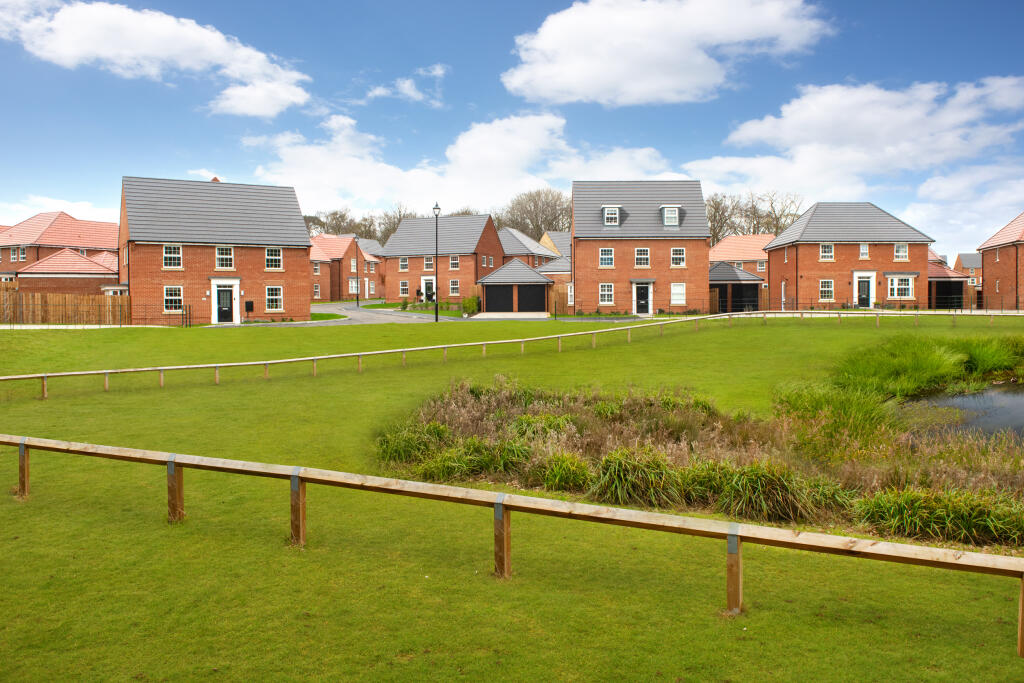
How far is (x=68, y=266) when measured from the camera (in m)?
50.1

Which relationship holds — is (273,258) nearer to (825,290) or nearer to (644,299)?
(644,299)

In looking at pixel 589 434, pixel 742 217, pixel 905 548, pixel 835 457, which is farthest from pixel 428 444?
pixel 742 217

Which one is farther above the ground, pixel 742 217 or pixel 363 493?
→ pixel 742 217

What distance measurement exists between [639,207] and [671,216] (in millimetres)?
2405

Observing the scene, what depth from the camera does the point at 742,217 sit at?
89375 millimetres

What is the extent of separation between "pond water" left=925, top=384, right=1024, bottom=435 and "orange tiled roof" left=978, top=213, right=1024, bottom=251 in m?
38.1

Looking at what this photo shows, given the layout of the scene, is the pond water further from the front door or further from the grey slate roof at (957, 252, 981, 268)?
the grey slate roof at (957, 252, 981, 268)

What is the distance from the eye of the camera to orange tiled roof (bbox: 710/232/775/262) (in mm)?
70938

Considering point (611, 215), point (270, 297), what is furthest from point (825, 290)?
point (270, 297)

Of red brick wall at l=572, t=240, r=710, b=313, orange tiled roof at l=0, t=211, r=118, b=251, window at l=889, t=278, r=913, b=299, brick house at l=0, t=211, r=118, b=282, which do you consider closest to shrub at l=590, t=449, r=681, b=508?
red brick wall at l=572, t=240, r=710, b=313

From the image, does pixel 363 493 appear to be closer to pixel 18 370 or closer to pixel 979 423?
pixel 979 423

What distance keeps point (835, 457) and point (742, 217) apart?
82895 mm

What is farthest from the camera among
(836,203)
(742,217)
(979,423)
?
(742,217)

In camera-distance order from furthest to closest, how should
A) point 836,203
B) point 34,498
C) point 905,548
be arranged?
point 836,203 → point 34,498 → point 905,548
